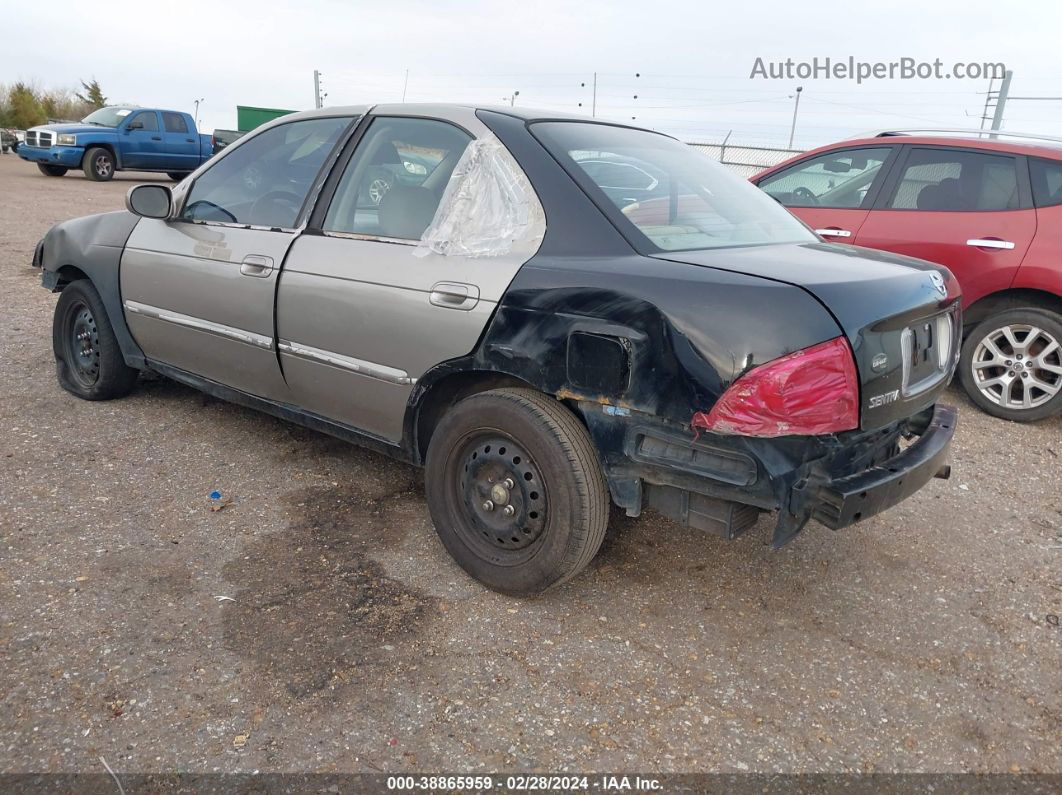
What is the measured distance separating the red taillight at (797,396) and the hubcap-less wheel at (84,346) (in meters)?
3.70

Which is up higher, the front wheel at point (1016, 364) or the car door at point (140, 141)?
the car door at point (140, 141)

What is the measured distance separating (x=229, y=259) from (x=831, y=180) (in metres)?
4.38

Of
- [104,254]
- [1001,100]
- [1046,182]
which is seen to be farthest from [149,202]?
[1001,100]

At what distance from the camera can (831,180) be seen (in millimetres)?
5977

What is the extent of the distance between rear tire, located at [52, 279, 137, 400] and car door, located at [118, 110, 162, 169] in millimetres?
17258

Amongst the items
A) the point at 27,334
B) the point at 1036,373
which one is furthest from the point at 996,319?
the point at 27,334

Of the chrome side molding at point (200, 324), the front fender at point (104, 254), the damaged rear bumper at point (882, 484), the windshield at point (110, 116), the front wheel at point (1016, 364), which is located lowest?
the front wheel at point (1016, 364)

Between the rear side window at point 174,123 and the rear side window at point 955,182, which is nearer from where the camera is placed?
the rear side window at point 955,182

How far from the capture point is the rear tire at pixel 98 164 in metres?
19.5

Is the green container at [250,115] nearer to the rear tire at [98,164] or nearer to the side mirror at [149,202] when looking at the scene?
the rear tire at [98,164]

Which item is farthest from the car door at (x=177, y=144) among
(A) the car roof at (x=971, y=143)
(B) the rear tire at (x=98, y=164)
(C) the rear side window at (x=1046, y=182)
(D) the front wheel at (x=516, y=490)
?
(D) the front wheel at (x=516, y=490)

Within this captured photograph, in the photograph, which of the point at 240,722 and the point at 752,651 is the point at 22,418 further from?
the point at 752,651

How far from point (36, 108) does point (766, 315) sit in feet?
151

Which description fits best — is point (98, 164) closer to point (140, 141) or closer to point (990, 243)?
point (140, 141)
